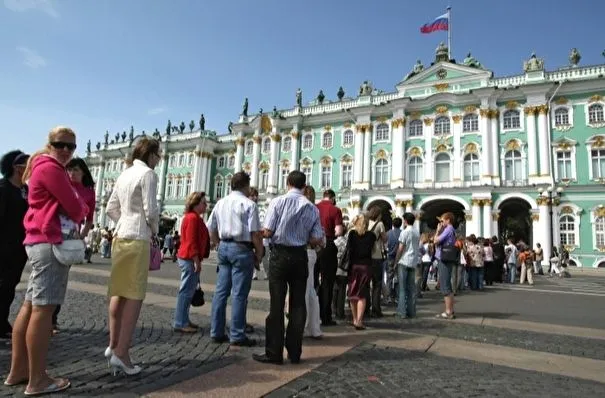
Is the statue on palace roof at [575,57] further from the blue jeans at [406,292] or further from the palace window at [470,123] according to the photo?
the blue jeans at [406,292]

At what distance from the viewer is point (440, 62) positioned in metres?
30.9

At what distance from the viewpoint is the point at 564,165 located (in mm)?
26859

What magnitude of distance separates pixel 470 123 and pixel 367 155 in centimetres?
837

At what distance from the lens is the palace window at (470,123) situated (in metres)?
29.6

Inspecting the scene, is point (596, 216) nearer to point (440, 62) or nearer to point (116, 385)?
point (440, 62)

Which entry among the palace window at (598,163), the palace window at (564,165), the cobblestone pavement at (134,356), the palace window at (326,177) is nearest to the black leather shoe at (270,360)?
the cobblestone pavement at (134,356)

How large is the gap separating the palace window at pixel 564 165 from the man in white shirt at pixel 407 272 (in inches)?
986

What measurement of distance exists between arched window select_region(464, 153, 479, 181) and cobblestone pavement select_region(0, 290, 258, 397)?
2748 centimetres

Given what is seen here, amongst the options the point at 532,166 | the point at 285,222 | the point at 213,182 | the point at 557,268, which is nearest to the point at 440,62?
the point at 532,166

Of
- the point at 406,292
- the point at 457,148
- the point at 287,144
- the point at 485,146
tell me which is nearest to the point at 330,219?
the point at 406,292

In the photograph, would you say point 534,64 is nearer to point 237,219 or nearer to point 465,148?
point 465,148

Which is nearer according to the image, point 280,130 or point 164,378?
point 164,378

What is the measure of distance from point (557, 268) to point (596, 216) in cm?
563

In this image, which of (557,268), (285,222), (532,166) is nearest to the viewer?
(285,222)
